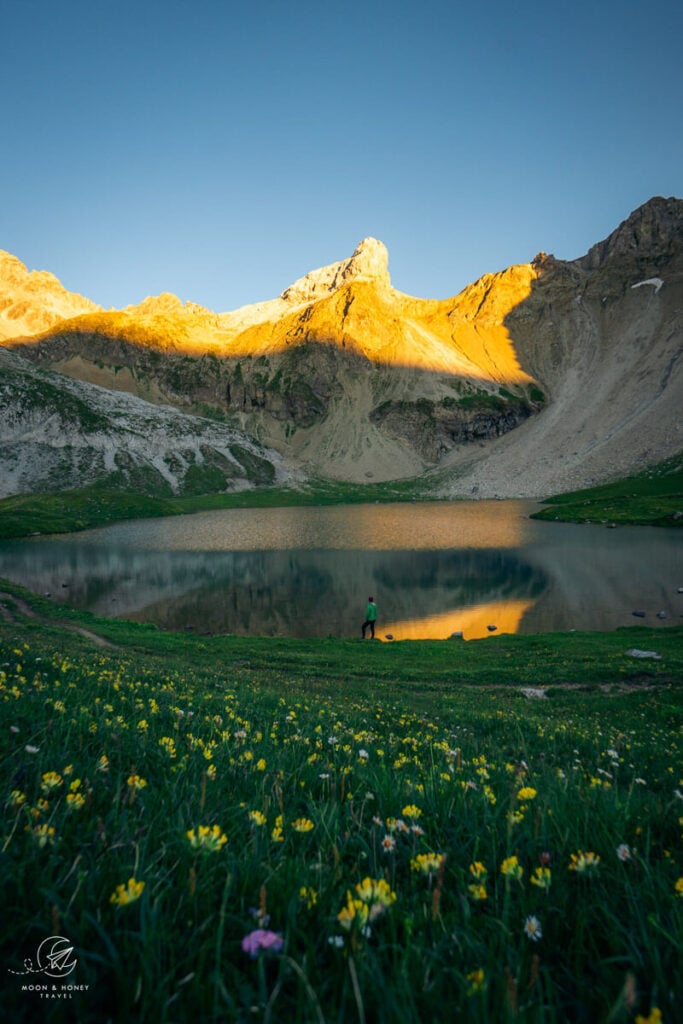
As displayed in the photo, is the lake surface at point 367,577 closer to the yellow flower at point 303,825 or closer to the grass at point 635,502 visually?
the grass at point 635,502

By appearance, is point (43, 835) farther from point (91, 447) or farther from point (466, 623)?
point (91, 447)

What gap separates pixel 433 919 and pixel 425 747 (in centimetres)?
446

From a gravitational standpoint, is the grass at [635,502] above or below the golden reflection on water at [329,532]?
above

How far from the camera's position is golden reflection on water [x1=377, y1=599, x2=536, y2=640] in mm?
33125

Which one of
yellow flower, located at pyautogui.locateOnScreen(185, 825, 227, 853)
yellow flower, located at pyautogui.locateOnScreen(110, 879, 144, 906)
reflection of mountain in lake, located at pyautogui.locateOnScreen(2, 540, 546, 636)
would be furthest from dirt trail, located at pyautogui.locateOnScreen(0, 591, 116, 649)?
yellow flower, located at pyautogui.locateOnScreen(110, 879, 144, 906)

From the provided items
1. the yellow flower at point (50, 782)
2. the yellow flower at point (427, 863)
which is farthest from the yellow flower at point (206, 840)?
the yellow flower at point (427, 863)

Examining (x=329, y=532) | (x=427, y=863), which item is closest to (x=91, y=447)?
(x=329, y=532)

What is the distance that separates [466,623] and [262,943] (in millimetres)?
36115

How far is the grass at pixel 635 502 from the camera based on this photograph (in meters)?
84.4

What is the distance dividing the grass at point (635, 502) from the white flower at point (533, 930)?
303 ft

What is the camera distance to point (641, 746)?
22.7 feet

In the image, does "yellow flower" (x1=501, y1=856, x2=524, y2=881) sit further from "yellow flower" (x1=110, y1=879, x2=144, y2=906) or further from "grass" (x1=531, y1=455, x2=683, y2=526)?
"grass" (x1=531, y1=455, x2=683, y2=526)

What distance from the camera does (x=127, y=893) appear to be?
5.38 feet

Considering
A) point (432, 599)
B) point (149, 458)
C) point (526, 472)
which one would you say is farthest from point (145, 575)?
point (526, 472)
